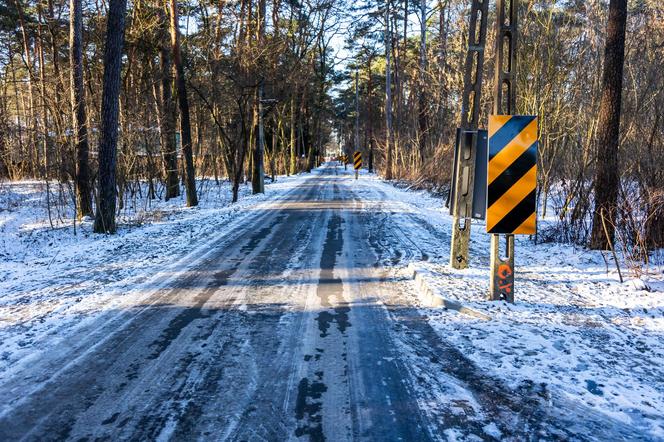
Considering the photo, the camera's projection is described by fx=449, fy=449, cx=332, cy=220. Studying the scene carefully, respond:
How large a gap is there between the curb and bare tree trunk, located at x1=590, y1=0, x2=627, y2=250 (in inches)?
134

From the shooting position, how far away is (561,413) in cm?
269

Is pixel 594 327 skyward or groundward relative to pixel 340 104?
groundward

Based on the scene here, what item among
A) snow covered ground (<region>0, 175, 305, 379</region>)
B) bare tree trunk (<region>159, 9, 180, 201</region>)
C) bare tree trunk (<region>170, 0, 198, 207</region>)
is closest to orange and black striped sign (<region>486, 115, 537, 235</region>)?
snow covered ground (<region>0, 175, 305, 379</region>)

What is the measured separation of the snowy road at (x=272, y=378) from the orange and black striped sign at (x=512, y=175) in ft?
4.18

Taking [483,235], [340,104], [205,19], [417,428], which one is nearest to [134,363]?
[417,428]

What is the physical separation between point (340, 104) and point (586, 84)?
57.8 m

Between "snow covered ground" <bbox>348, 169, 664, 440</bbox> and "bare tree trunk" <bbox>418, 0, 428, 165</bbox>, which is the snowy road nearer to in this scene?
"snow covered ground" <bbox>348, 169, 664, 440</bbox>

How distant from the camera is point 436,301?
15.6ft

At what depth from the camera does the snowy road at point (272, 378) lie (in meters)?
2.56

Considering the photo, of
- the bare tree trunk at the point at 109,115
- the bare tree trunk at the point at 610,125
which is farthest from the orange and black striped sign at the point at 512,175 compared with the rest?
the bare tree trunk at the point at 109,115

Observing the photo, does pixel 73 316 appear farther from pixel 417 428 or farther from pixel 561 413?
pixel 561 413

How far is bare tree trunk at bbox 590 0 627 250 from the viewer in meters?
A: 6.93

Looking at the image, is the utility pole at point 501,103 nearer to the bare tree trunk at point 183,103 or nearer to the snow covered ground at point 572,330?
the snow covered ground at point 572,330

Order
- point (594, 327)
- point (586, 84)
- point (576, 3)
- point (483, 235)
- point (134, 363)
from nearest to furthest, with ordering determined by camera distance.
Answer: point (134, 363) → point (594, 327) → point (483, 235) → point (586, 84) → point (576, 3)
